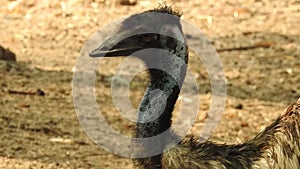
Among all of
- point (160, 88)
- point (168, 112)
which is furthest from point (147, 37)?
point (168, 112)

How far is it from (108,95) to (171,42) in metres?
2.78

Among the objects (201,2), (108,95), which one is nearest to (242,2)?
(201,2)

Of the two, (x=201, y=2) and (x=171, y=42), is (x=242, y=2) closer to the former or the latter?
(x=201, y=2)

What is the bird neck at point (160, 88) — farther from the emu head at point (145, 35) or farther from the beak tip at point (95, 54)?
the beak tip at point (95, 54)

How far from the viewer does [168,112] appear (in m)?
4.72

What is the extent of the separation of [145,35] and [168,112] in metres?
0.42

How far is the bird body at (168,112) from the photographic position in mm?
4523

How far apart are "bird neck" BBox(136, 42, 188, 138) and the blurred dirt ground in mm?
1559

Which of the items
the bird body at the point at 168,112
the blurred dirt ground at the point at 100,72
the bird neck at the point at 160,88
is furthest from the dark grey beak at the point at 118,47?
the blurred dirt ground at the point at 100,72

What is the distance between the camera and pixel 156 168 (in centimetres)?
459

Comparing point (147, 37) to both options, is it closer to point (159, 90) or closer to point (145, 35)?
point (145, 35)

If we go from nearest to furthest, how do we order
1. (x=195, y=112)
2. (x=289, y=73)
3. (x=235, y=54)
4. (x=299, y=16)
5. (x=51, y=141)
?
(x=51, y=141), (x=195, y=112), (x=289, y=73), (x=235, y=54), (x=299, y=16)

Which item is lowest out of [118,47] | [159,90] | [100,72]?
[100,72]

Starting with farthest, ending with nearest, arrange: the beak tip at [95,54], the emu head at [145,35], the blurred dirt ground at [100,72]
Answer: the blurred dirt ground at [100,72]
the emu head at [145,35]
the beak tip at [95,54]
